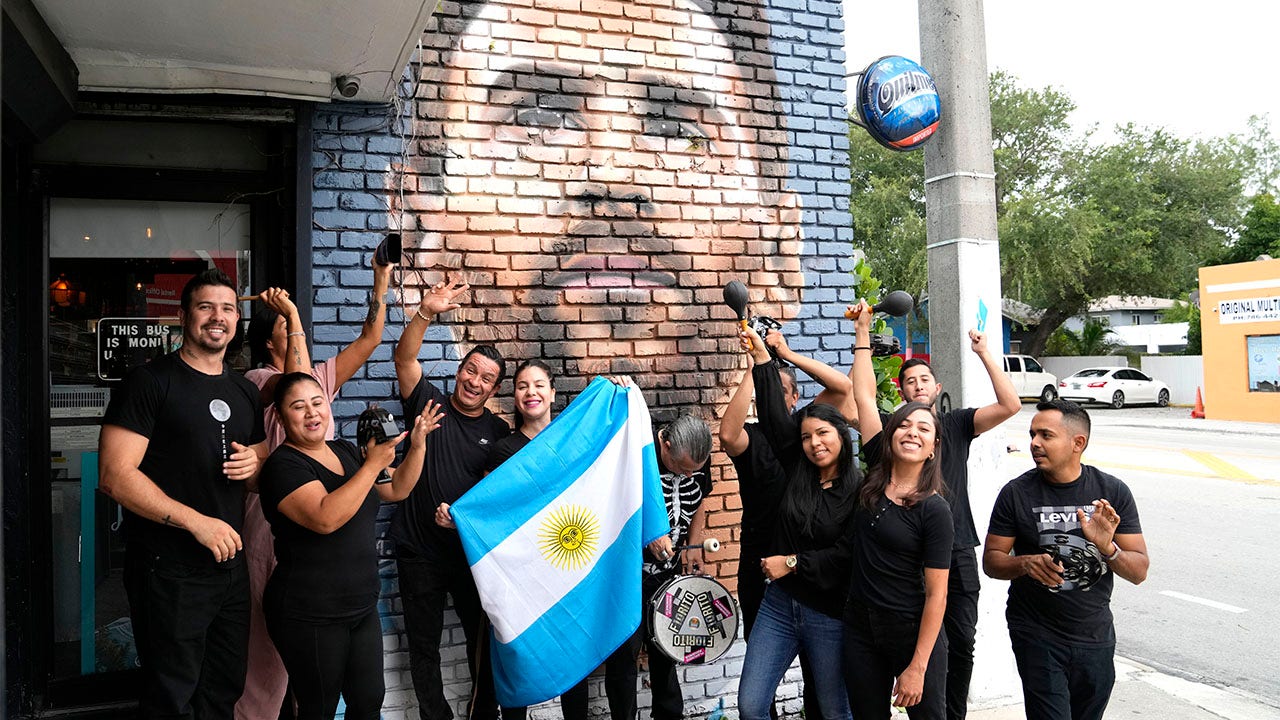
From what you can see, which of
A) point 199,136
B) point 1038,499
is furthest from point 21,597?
point 1038,499

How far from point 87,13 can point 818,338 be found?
4.04m

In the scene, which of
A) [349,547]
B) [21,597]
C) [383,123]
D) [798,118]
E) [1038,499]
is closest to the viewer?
[349,547]

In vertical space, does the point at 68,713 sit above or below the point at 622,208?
below

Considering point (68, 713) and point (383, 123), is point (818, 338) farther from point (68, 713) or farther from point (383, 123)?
point (68, 713)

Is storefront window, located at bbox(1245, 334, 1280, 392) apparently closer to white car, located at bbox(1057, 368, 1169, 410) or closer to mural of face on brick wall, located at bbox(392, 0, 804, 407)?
white car, located at bbox(1057, 368, 1169, 410)

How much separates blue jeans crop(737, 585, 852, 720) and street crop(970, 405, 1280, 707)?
6.11 ft

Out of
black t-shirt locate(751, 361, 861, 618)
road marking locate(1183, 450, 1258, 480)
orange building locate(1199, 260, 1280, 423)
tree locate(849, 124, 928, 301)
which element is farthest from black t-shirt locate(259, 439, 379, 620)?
tree locate(849, 124, 928, 301)

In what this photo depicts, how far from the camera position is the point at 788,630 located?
4.03m

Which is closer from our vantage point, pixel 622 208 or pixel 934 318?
pixel 622 208

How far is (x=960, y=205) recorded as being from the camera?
217 inches

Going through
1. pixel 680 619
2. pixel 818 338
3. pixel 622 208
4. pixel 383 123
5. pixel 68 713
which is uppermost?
pixel 383 123

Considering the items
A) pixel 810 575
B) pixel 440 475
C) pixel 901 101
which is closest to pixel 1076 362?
pixel 901 101

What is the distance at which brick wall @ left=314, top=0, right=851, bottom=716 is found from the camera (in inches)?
180

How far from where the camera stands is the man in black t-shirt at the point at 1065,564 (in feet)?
12.0
